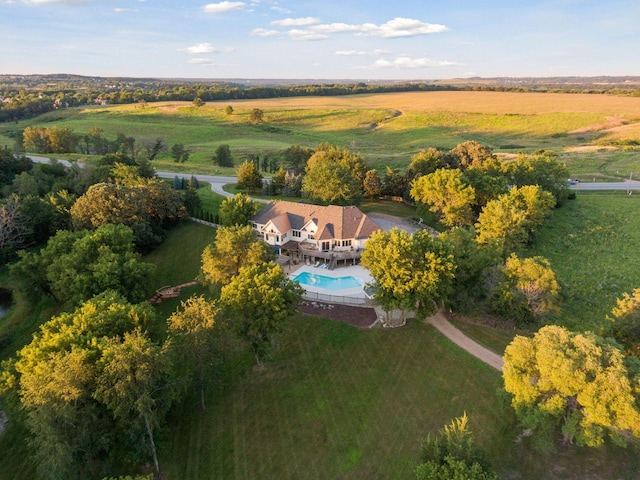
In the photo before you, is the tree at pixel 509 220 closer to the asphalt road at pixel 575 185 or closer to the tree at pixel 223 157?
the asphalt road at pixel 575 185

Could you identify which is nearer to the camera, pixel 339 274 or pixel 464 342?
pixel 464 342

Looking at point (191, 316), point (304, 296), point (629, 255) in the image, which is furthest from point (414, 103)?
point (191, 316)

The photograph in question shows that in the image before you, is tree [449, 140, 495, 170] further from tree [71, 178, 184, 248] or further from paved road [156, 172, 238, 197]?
tree [71, 178, 184, 248]

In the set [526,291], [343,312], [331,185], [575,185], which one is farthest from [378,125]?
[526,291]

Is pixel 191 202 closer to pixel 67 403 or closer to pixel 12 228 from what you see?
pixel 12 228

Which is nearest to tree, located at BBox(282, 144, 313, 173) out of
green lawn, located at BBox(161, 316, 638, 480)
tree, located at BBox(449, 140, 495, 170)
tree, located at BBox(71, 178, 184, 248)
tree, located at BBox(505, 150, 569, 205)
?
tree, located at BBox(449, 140, 495, 170)

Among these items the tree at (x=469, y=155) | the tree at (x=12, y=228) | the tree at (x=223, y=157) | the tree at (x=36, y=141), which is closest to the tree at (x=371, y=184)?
the tree at (x=469, y=155)

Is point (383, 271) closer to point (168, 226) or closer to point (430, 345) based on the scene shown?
point (430, 345)
